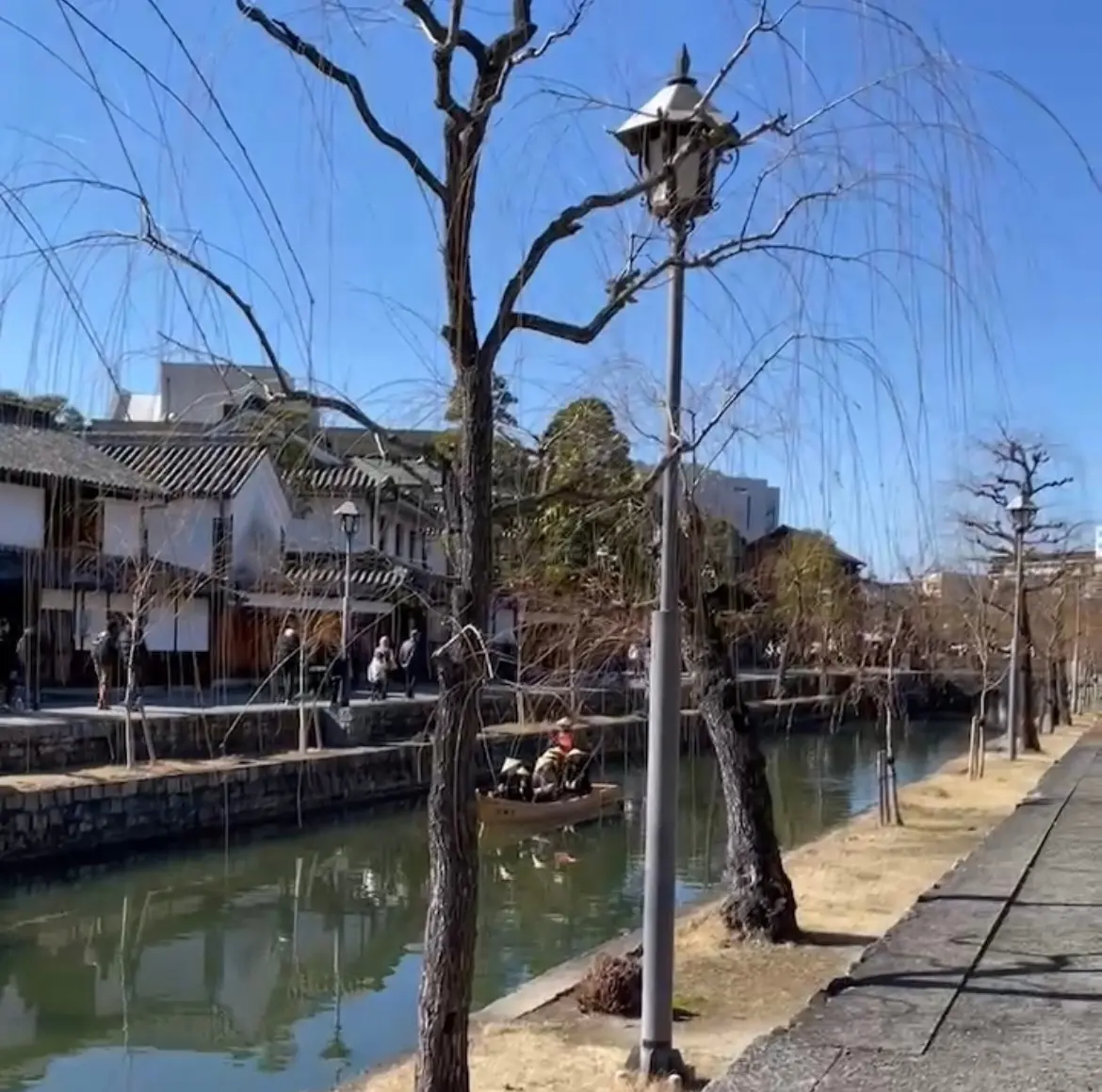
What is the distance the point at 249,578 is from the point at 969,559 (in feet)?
55.9

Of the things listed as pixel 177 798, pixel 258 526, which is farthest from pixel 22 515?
pixel 177 798

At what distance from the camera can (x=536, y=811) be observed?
23.2 m

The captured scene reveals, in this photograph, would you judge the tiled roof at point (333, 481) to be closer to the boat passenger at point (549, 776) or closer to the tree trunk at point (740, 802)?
the tree trunk at point (740, 802)

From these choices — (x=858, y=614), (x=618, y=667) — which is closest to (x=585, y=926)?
(x=618, y=667)

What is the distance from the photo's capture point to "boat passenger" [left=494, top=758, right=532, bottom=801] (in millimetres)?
23625

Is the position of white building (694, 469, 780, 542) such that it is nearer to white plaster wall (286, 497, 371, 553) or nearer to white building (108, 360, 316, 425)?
white plaster wall (286, 497, 371, 553)

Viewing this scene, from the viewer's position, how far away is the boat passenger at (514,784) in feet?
77.5

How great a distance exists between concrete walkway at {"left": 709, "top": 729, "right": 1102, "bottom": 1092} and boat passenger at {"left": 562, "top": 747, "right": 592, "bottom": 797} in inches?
557

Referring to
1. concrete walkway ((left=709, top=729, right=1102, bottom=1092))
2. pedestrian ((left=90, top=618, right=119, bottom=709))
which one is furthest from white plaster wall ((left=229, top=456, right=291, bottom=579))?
concrete walkway ((left=709, top=729, right=1102, bottom=1092))

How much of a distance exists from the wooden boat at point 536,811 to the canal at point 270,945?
286 mm

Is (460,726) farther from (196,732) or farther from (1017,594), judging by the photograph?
(1017,594)

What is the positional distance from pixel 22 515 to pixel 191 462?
56.4ft

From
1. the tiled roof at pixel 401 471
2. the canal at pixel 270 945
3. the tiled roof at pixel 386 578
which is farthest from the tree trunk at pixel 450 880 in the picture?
the canal at pixel 270 945

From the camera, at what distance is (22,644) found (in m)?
22.4
